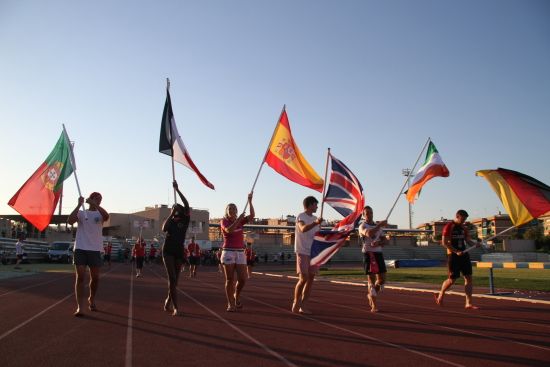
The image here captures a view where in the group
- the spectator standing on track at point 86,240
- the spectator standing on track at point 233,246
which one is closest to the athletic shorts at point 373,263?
the spectator standing on track at point 233,246

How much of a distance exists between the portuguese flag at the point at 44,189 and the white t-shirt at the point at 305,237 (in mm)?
4893

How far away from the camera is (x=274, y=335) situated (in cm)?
628

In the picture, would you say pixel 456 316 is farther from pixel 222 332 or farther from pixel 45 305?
pixel 45 305

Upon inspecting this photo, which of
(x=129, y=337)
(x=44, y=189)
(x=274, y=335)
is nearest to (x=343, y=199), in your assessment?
(x=274, y=335)

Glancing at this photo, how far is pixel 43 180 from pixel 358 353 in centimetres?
745

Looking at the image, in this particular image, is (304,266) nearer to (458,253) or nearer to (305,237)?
(305,237)

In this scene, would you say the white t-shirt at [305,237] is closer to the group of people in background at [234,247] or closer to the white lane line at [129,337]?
the group of people in background at [234,247]

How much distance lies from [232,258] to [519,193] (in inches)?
248

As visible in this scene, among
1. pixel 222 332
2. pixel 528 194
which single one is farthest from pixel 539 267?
pixel 222 332

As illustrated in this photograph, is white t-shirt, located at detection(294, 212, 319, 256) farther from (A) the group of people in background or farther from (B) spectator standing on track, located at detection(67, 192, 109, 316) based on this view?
(B) spectator standing on track, located at detection(67, 192, 109, 316)

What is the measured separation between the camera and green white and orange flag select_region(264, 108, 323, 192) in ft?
32.5

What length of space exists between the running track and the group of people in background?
445mm

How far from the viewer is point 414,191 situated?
1026cm

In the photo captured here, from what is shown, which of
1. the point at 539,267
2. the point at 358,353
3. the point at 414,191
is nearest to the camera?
the point at 358,353
